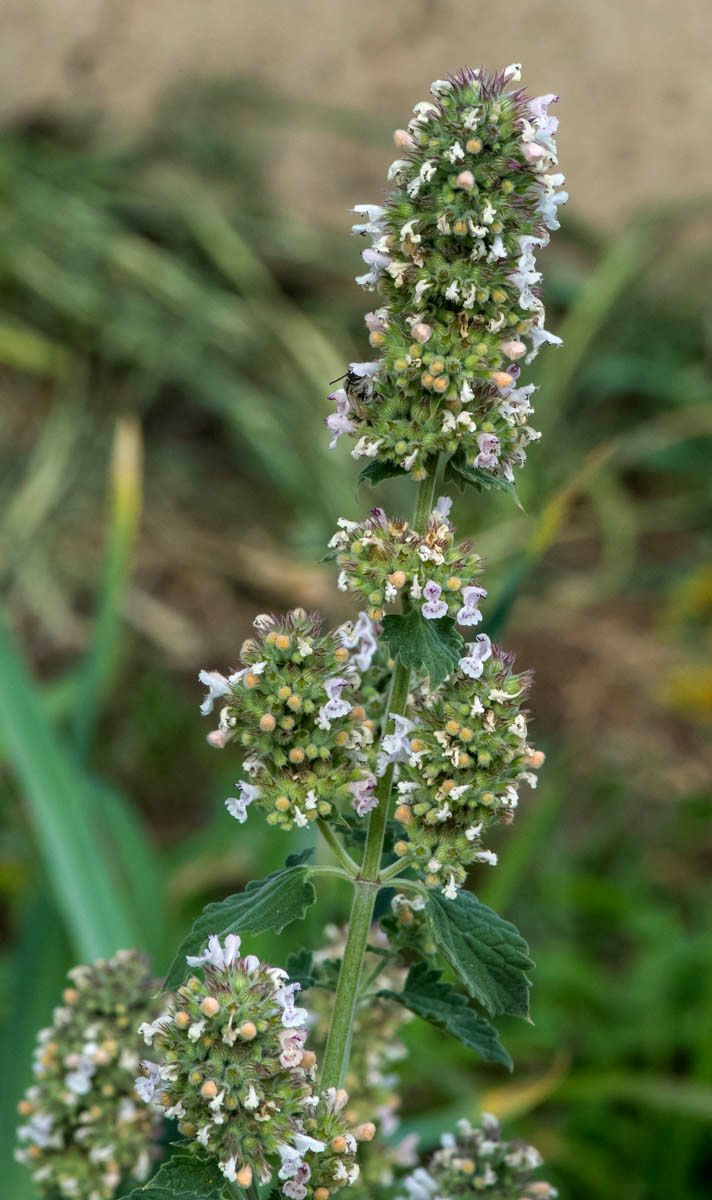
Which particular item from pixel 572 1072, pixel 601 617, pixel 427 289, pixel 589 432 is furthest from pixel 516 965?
pixel 589 432

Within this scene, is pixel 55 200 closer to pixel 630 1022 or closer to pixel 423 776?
pixel 630 1022

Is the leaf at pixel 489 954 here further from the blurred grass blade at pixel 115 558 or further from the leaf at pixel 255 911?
the blurred grass blade at pixel 115 558

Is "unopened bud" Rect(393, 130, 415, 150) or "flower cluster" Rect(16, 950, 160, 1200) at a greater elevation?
"unopened bud" Rect(393, 130, 415, 150)

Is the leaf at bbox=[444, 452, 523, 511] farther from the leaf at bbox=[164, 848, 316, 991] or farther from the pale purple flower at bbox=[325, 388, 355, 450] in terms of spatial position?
the leaf at bbox=[164, 848, 316, 991]

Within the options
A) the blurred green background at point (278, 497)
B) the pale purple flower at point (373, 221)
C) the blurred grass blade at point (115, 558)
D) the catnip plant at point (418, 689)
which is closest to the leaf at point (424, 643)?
the catnip plant at point (418, 689)

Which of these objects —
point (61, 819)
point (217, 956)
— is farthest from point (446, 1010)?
point (61, 819)

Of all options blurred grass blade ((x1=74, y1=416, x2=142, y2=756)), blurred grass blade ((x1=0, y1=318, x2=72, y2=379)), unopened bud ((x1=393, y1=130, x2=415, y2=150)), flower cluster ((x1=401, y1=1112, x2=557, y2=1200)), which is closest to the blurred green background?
blurred grass blade ((x1=0, y1=318, x2=72, y2=379))
